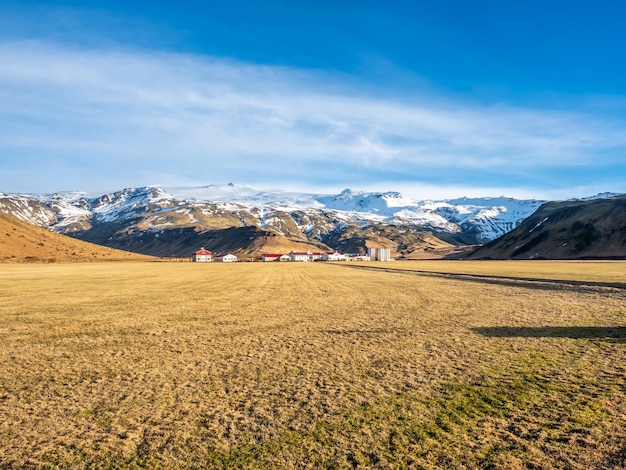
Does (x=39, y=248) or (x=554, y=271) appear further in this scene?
(x=39, y=248)

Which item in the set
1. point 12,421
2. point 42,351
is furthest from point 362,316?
point 12,421

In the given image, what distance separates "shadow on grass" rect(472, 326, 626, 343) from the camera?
17.2m

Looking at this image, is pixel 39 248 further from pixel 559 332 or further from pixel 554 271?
pixel 559 332

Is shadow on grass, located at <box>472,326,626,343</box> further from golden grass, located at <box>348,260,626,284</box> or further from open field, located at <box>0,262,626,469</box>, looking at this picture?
golden grass, located at <box>348,260,626,284</box>

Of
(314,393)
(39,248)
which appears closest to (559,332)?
(314,393)

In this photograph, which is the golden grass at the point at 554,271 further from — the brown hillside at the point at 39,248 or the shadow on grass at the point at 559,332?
the brown hillside at the point at 39,248

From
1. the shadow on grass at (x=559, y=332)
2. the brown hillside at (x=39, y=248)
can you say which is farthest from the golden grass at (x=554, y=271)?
the brown hillside at (x=39, y=248)

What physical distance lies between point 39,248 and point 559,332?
598ft

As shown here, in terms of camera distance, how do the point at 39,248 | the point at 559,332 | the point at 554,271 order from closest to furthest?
1. the point at 559,332
2. the point at 554,271
3. the point at 39,248

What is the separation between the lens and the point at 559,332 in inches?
716

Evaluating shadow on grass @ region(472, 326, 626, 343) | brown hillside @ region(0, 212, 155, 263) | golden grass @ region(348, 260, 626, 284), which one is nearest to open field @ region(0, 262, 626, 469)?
shadow on grass @ region(472, 326, 626, 343)

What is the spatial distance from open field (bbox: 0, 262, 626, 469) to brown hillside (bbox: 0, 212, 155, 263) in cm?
14555

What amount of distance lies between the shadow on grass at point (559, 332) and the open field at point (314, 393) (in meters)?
0.12

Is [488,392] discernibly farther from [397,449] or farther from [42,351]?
[42,351]
